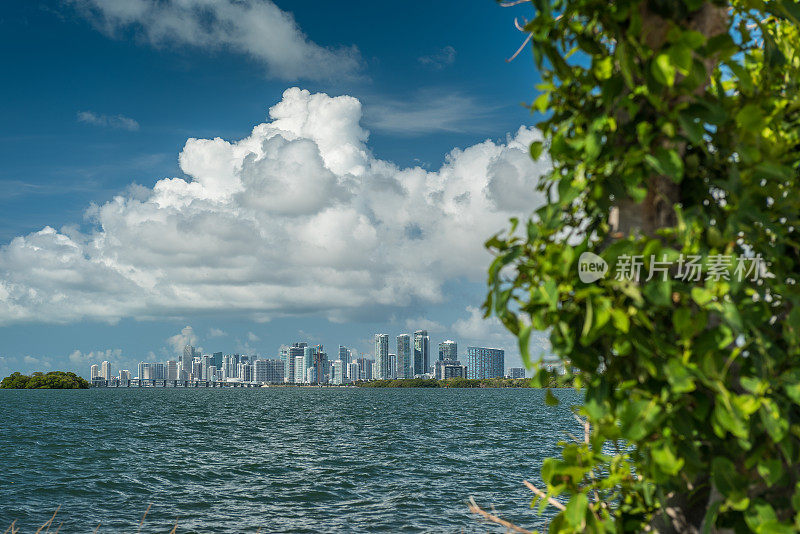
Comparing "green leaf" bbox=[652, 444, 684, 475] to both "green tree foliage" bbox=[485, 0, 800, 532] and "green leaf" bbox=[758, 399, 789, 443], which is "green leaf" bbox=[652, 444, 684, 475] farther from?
"green leaf" bbox=[758, 399, 789, 443]

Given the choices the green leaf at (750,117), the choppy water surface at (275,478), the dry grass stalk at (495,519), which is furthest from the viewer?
the choppy water surface at (275,478)

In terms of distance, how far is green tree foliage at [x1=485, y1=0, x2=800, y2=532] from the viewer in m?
1.90

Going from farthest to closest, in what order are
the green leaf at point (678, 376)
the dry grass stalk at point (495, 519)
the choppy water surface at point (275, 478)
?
the choppy water surface at point (275, 478)
the dry grass stalk at point (495, 519)
the green leaf at point (678, 376)

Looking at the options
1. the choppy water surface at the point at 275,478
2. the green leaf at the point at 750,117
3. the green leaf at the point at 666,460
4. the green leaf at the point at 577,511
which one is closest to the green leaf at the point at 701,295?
the green leaf at the point at 666,460

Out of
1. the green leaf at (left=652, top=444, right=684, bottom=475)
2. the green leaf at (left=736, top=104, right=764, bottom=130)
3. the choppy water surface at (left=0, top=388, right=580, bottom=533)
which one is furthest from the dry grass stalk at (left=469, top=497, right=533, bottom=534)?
the choppy water surface at (left=0, top=388, right=580, bottom=533)

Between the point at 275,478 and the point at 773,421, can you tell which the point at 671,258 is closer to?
the point at 773,421

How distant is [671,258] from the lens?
6.27 ft

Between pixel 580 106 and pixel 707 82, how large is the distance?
478mm

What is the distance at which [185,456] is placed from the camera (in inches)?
1422

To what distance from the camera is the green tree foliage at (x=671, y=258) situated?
6.24 feet

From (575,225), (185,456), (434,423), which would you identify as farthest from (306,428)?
(575,225)

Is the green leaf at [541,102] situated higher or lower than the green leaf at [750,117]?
higher

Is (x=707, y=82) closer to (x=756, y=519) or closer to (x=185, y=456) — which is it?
(x=756, y=519)

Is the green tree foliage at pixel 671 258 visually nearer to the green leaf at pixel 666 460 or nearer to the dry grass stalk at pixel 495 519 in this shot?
the green leaf at pixel 666 460
